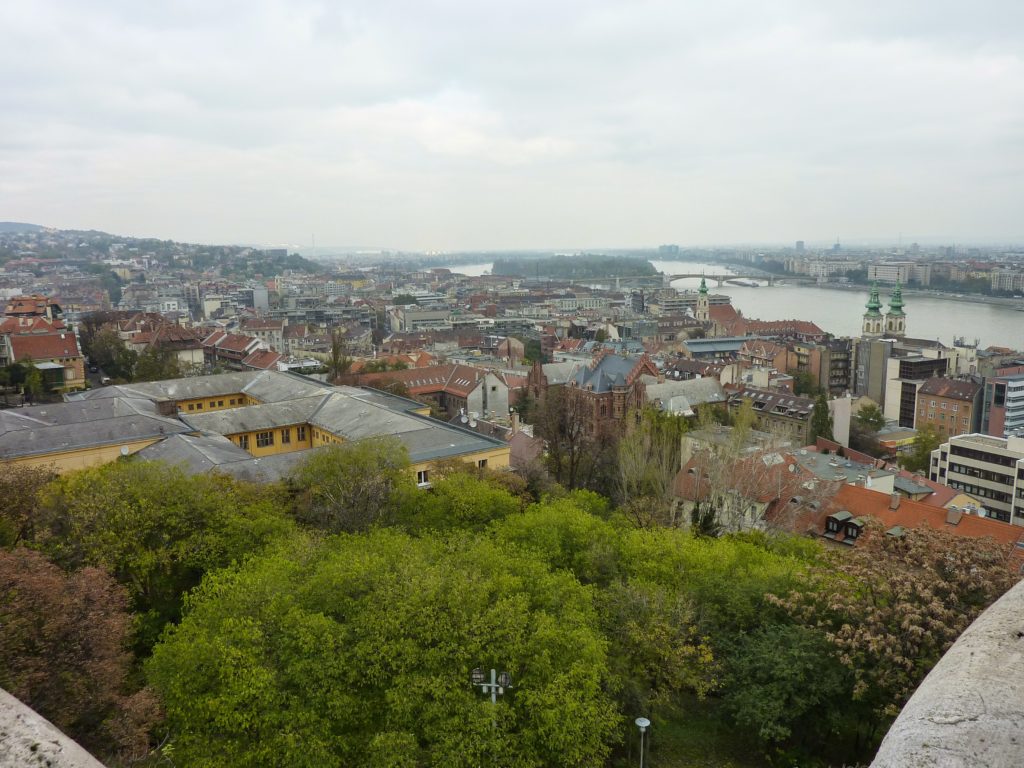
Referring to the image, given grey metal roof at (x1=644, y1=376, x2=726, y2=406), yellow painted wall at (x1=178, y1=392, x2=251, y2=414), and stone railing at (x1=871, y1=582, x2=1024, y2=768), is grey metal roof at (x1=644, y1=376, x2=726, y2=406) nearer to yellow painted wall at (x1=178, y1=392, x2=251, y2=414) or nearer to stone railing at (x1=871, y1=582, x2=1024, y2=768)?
yellow painted wall at (x1=178, y1=392, x2=251, y2=414)

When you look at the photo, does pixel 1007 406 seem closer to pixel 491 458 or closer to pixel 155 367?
pixel 491 458

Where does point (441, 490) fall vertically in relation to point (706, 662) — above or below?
above

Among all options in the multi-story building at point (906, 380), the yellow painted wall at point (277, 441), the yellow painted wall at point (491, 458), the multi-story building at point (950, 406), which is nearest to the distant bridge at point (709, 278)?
the multi-story building at point (906, 380)

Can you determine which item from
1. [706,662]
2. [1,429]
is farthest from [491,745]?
[1,429]

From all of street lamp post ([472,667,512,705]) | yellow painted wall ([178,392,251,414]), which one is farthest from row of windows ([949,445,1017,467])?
street lamp post ([472,667,512,705])

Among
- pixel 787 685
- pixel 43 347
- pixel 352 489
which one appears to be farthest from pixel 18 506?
pixel 43 347

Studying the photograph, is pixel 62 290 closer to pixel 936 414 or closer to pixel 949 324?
pixel 936 414

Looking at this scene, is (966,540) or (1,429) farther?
(1,429)

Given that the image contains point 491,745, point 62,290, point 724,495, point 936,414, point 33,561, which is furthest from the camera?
point 62,290
